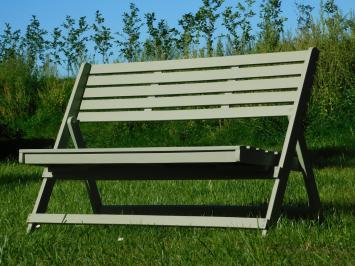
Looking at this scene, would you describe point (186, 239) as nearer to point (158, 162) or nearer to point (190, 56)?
point (158, 162)

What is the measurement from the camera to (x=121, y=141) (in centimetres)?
1076

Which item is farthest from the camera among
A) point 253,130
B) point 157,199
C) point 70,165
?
point 253,130

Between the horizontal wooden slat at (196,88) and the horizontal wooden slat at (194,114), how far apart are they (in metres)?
0.15

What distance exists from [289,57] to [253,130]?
5.27 meters

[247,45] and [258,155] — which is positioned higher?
[258,155]

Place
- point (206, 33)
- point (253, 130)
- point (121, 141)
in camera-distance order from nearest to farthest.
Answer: point (253, 130), point (121, 141), point (206, 33)

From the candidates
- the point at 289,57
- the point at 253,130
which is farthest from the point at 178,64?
the point at 253,130

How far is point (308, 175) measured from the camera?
4500 mm

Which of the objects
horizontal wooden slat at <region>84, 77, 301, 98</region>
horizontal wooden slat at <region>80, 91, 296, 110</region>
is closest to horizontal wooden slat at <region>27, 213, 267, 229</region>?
horizontal wooden slat at <region>80, 91, 296, 110</region>

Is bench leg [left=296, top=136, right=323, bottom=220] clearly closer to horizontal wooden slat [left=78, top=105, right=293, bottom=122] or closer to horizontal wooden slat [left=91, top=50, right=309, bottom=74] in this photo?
horizontal wooden slat [left=78, top=105, right=293, bottom=122]

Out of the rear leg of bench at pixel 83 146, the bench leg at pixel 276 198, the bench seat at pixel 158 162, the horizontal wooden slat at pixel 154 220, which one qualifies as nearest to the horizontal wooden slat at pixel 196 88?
the rear leg of bench at pixel 83 146

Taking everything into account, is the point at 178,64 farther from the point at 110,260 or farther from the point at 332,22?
the point at 332,22

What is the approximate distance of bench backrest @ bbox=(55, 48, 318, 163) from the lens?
459 centimetres

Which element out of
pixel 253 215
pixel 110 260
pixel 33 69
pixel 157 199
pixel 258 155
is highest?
pixel 258 155
